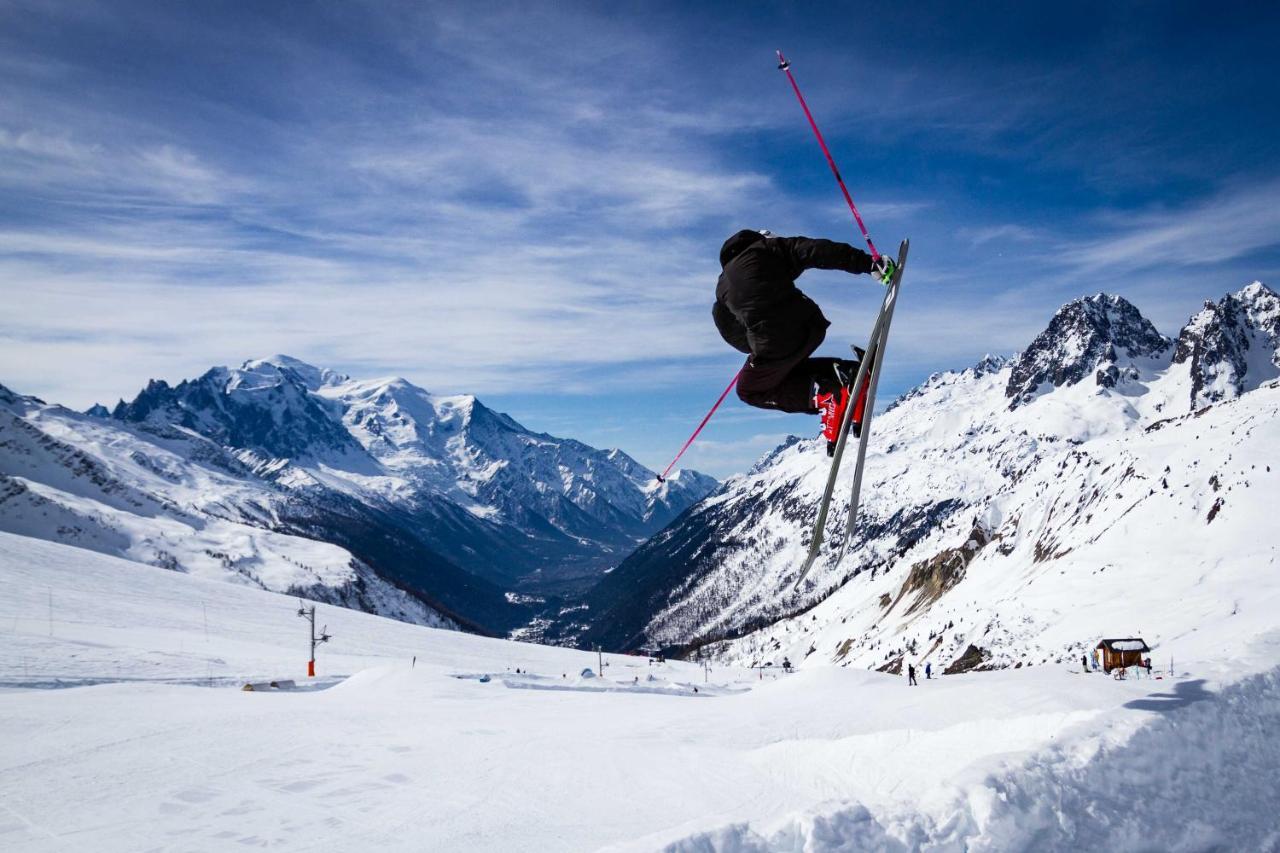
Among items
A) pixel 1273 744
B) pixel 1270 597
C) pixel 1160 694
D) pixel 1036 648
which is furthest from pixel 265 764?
pixel 1036 648

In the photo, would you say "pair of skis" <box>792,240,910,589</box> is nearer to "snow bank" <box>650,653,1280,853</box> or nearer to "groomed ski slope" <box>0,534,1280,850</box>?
"groomed ski slope" <box>0,534,1280,850</box>

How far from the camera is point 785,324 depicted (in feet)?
32.9

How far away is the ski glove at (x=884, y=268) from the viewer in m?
9.20

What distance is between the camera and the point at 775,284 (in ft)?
31.9

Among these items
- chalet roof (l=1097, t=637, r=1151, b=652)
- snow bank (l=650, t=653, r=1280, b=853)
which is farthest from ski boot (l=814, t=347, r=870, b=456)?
chalet roof (l=1097, t=637, r=1151, b=652)

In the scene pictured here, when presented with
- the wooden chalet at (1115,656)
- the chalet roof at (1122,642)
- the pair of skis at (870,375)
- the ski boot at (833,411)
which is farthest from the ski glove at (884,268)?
the wooden chalet at (1115,656)

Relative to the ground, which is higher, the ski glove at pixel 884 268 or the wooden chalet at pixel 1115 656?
the ski glove at pixel 884 268

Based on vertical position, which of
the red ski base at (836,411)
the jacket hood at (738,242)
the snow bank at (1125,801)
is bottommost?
the snow bank at (1125,801)

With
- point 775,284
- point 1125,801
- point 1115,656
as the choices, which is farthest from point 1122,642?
point 775,284

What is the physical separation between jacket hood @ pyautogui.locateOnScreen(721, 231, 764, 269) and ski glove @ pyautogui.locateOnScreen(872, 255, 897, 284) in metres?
1.56

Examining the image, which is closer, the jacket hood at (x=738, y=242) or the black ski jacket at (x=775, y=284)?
the black ski jacket at (x=775, y=284)

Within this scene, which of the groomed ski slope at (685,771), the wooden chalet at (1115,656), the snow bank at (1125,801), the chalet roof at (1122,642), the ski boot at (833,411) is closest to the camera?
the snow bank at (1125,801)

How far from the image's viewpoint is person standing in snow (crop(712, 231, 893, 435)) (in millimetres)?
9469

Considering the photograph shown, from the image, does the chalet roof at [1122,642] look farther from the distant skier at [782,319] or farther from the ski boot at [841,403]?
the distant skier at [782,319]
